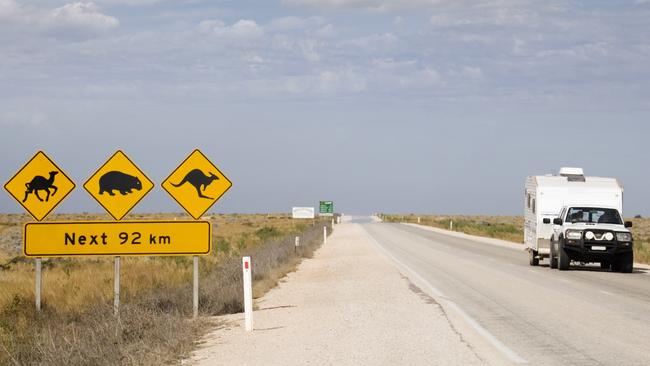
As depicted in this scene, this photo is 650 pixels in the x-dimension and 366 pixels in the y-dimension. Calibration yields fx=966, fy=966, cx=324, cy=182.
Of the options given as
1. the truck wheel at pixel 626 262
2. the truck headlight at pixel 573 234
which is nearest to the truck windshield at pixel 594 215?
the truck headlight at pixel 573 234

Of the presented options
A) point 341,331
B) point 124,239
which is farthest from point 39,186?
point 341,331

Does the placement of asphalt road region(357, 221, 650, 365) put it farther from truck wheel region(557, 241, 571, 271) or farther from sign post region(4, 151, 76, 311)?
sign post region(4, 151, 76, 311)

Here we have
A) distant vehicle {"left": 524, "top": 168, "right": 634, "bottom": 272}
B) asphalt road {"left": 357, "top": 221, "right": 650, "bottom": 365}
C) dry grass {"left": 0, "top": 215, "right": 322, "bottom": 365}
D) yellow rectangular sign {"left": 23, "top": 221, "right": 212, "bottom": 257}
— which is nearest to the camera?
dry grass {"left": 0, "top": 215, "right": 322, "bottom": 365}

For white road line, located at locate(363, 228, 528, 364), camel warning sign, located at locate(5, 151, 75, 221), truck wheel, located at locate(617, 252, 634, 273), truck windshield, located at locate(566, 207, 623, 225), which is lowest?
white road line, located at locate(363, 228, 528, 364)

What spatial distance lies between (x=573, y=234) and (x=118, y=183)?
16.2 meters

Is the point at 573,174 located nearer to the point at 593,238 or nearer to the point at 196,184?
the point at 593,238

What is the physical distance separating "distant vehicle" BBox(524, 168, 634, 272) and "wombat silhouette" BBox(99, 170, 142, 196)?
15950 millimetres

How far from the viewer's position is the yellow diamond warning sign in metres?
15.7

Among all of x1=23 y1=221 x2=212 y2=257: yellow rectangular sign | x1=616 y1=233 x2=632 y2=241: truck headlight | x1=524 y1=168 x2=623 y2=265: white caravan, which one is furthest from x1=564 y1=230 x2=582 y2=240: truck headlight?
x1=23 y1=221 x2=212 y2=257: yellow rectangular sign

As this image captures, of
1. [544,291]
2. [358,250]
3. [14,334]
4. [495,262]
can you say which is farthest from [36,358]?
[358,250]

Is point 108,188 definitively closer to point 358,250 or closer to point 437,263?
point 437,263

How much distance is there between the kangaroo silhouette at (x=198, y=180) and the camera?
51.5 ft

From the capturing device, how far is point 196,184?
15758mm

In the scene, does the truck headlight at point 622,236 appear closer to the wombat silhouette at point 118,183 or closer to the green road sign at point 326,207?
the wombat silhouette at point 118,183
